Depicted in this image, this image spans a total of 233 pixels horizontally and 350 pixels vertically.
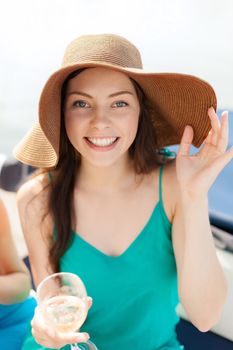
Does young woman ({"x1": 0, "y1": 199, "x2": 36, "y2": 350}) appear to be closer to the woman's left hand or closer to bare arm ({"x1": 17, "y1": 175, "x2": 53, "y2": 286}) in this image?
bare arm ({"x1": 17, "y1": 175, "x2": 53, "y2": 286})

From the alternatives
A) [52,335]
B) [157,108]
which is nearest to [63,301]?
[52,335]

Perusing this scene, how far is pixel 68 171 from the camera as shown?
1364mm

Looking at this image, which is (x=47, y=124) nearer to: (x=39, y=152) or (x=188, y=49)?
(x=39, y=152)

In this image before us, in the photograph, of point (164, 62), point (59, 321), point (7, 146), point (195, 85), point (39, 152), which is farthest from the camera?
point (164, 62)

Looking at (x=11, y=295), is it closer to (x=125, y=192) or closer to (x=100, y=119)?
(x=125, y=192)

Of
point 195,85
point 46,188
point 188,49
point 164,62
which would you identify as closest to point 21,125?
point 164,62

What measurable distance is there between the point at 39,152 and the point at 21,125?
2645 millimetres

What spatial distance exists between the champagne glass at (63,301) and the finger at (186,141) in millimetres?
420

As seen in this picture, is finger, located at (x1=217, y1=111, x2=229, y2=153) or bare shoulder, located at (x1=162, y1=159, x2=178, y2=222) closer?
finger, located at (x1=217, y1=111, x2=229, y2=153)

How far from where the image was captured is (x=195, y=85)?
1101mm

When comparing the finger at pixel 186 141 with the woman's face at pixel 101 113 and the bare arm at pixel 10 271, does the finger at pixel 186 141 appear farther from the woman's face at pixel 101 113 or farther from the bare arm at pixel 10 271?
the bare arm at pixel 10 271

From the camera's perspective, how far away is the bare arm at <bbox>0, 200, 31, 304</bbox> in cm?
128

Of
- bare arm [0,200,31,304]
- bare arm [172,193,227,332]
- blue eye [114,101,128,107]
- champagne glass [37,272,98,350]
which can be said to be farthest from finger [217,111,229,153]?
bare arm [0,200,31,304]

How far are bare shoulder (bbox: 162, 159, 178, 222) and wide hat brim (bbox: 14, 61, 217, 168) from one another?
0.12 m
